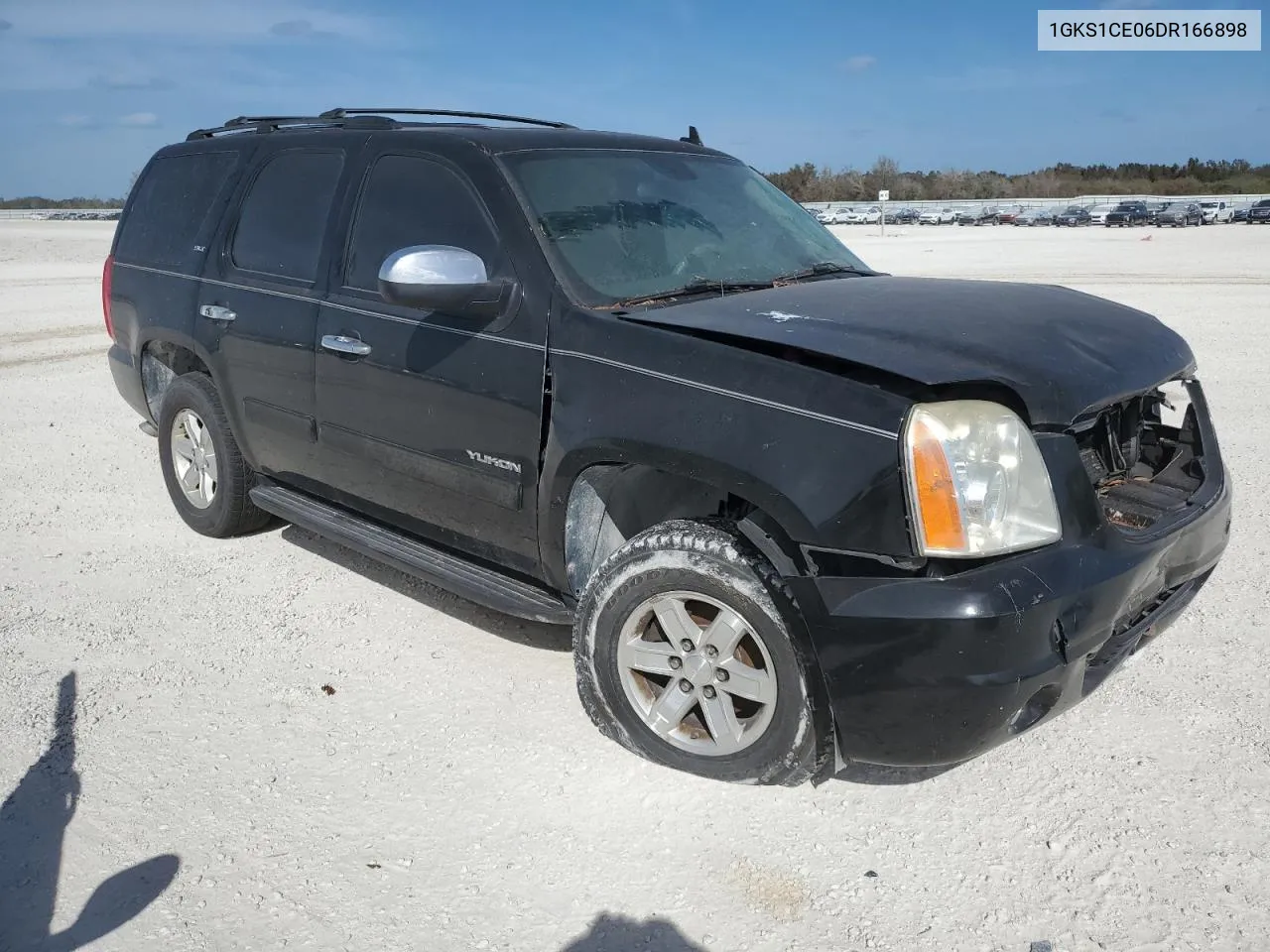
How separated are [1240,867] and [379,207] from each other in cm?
355

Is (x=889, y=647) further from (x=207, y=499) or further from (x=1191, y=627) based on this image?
(x=207, y=499)

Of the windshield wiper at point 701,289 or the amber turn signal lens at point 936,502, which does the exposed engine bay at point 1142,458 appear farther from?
the windshield wiper at point 701,289

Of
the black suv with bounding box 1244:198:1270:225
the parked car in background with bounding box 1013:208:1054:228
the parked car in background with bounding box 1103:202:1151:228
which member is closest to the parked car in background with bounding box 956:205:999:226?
the parked car in background with bounding box 1013:208:1054:228

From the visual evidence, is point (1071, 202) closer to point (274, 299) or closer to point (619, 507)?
point (274, 299)

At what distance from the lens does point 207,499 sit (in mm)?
5293

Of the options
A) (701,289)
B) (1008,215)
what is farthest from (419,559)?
(1008,215)

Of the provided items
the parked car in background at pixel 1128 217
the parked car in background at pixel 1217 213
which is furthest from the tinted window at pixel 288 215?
the parked car in background at pixel 1217 213

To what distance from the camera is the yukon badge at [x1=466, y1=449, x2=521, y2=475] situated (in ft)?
11.4

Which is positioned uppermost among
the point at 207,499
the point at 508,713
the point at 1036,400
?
the point at 1036,400

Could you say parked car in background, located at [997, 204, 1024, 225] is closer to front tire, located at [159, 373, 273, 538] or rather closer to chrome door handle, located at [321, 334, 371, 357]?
front tire, located at [159, 373, 273, 538]

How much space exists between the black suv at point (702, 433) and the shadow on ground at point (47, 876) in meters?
1.32

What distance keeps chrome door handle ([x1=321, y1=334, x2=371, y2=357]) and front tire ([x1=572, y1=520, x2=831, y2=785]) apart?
1385mm

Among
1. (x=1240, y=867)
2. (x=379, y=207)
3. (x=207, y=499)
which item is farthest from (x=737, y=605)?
(x=207, y=499)

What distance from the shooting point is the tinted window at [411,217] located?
3684mm
